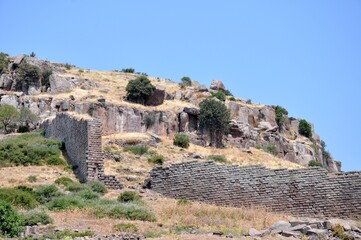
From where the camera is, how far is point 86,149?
29266 mm

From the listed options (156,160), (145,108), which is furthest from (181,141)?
(156,160)

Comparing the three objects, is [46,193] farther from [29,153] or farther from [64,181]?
[29,153]

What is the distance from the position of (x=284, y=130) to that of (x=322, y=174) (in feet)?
134

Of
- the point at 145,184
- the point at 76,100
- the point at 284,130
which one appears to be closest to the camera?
the point at 145,184

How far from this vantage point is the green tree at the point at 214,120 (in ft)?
171

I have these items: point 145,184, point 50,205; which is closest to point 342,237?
point 50,205

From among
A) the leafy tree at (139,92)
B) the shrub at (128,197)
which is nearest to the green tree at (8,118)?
the leafy tree at (139,92)

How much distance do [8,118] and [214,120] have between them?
15970 mm

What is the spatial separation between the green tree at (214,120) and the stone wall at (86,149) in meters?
19.1

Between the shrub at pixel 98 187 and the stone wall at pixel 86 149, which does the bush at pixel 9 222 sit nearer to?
the shrub at pixel 98 187

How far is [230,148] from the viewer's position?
2039 inches

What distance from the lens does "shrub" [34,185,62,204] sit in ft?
79.5

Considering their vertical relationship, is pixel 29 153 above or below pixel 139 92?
below

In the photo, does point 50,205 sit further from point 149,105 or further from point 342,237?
point 149,105
